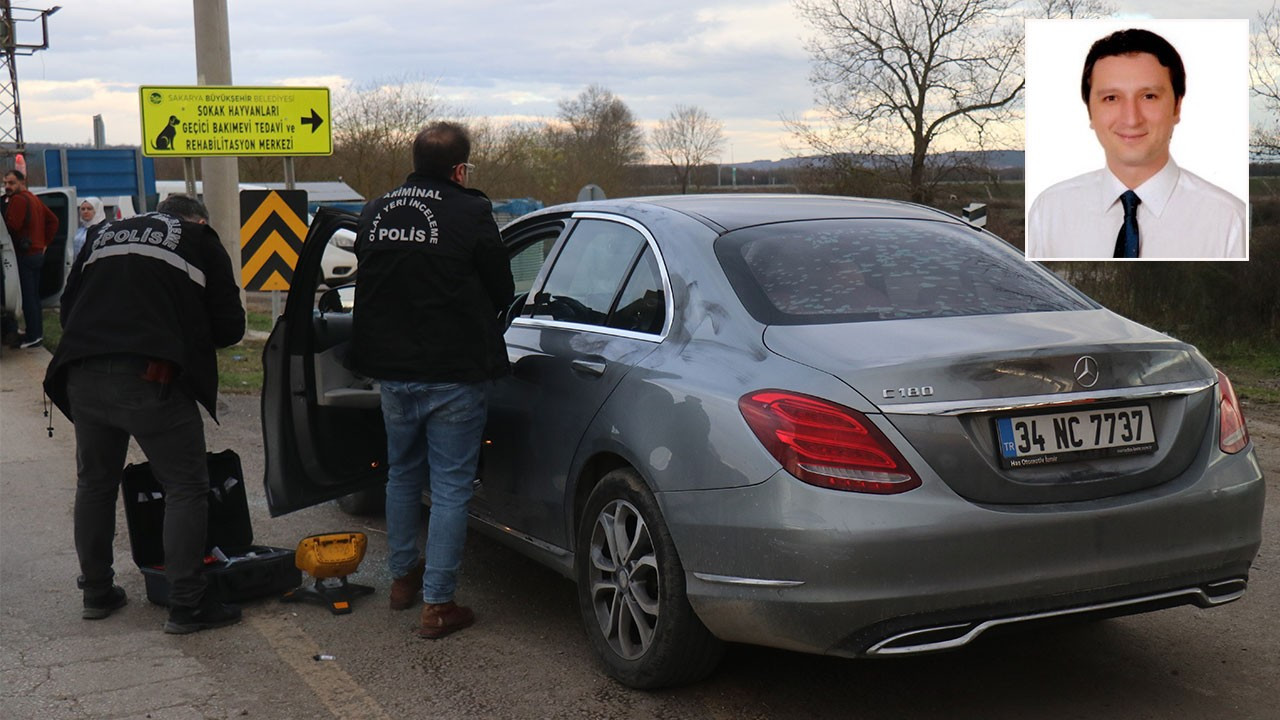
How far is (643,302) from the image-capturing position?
440cm

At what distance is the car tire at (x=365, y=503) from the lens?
6.61 m

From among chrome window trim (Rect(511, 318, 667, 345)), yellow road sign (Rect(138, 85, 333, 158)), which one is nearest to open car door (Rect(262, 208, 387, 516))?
chrome window trim (Rect(511, 318, 667, 345))

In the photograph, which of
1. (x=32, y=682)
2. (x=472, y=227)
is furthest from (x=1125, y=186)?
(x=32, y=682)

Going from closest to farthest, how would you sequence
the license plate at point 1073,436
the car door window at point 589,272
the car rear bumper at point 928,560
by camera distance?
1. the car rear bumper at point 928,560
2. the license plate at point 1073,436
3. the car door window at point 589,272

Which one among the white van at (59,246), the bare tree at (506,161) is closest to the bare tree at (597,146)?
the bare tree at (506,161)

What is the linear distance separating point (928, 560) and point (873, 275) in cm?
116

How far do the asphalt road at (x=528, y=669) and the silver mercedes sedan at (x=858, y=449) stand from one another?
32 cm

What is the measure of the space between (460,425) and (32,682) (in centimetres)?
169

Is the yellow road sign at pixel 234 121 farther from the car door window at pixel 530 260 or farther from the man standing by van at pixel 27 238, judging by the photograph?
the car door window at pixel 530 260

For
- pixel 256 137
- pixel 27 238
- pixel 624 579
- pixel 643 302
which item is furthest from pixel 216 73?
pixel 624 579

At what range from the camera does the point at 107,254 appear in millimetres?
4824

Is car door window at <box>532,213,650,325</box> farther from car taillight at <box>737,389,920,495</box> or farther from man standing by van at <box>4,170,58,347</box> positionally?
man standing by van at <box>4,170,58,347</box>

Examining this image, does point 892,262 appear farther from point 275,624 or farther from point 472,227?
point 275,624

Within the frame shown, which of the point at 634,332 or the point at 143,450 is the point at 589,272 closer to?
the point at 634,332
